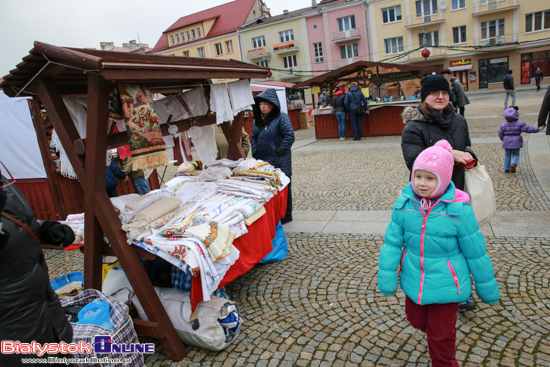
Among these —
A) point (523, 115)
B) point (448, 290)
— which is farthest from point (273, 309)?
point (523, 115)

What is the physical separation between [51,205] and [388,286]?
5.69 m

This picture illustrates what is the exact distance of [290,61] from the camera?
42.3 m

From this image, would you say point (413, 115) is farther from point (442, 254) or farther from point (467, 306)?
point (467, 306)

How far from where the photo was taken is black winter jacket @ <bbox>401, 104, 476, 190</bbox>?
282cm

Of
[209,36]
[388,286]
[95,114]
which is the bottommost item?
[388,286]

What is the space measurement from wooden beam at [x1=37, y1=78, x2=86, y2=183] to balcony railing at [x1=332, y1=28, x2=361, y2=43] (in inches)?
1523

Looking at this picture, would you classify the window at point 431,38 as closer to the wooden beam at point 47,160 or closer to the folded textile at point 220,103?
the folded textile at point 220,103

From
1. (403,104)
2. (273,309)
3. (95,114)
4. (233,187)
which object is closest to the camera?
(95,114)

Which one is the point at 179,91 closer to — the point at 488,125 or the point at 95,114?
the point at 95,114

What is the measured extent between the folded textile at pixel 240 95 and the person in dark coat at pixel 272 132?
27cm

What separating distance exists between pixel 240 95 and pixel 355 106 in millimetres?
8572

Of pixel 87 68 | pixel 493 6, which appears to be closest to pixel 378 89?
pixel 87 68

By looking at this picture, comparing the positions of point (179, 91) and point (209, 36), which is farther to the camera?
point (209, 36)

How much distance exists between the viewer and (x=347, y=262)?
3.99 meters
